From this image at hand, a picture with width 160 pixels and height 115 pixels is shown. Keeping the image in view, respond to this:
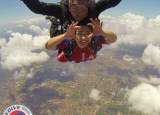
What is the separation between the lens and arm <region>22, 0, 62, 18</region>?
453cm

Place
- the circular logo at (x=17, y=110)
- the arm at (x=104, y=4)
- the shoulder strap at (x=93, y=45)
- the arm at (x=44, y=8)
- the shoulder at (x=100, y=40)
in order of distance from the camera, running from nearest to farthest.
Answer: the arm at (x=44, y=8) → the arm at (x=104, y=4) → the shoulder strap at (x=93, y=45) → the shoulder at (x=100, y=40) → the circular logo at (x=17, y=110)

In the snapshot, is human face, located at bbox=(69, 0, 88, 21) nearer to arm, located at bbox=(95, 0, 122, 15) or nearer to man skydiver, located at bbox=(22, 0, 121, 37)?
man skydiver, located at bbox=(22, 0, 121, 37)

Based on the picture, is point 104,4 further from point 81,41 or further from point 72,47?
point 72,47

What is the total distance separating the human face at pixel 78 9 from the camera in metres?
4.29

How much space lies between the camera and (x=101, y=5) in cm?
Result: 493

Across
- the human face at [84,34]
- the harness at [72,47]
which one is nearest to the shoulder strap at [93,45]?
the harness at [72,47]

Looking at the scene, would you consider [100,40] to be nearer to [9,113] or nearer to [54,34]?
[54,34]

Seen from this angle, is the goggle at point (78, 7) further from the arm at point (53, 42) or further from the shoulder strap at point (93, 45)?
the shoulder strap at point (93, 45)

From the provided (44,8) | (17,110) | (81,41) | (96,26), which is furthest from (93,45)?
(17,110)

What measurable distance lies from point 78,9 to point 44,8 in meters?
0.83

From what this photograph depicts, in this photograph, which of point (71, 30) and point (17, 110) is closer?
point (71, 30)

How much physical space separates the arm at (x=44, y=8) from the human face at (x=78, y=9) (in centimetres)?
48

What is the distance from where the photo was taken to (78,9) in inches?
171

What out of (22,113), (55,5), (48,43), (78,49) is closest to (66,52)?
(78,49)
